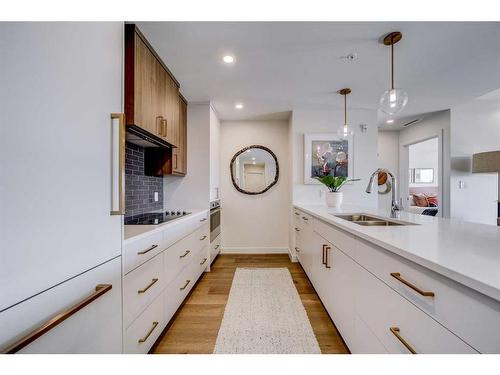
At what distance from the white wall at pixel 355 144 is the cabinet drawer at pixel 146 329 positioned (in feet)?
8.19

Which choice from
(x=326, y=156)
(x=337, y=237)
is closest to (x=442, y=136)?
(x=326, y=156)

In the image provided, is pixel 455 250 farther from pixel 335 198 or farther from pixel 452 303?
pixel 335 198

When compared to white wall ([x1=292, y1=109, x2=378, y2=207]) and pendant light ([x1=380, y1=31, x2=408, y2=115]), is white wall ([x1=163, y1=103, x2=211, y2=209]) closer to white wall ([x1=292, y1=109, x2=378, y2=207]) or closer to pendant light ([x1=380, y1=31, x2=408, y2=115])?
white wall ([x1=292, y1=109, x2=378, y2=207])

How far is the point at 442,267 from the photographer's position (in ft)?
2.20

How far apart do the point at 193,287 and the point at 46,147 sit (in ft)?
7.42

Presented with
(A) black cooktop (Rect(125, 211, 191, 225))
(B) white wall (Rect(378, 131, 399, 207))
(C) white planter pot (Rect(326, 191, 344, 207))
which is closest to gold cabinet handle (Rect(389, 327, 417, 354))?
(A) black cooktop (Rect(125, 211, 191, 225))

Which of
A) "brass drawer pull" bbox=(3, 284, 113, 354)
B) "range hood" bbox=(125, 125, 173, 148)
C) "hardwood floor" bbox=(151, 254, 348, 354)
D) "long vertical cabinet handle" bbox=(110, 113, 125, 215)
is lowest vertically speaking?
"hardwood floor" bbox=(151, 254, 348, 354)

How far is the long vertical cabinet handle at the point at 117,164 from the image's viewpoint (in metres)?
0.98

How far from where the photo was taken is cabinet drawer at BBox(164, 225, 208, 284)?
174cm

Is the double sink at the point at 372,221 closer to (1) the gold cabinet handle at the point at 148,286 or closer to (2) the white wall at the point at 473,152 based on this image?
(1) the gold cabinet handle at the point at 148,286

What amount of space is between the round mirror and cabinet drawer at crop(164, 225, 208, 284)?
1409 mm

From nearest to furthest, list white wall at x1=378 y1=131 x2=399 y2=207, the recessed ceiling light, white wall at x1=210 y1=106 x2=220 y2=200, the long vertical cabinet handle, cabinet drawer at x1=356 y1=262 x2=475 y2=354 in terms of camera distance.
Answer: cabinet drawer at x1=356 y1=262 x2=475 y2=354
the long vertical cabinet handle
the recessed ceiling light
white wall at x1=210 y1=106 x2=220 y2=200
white wall at x1=378 y1=131 x2=399 y2=207
